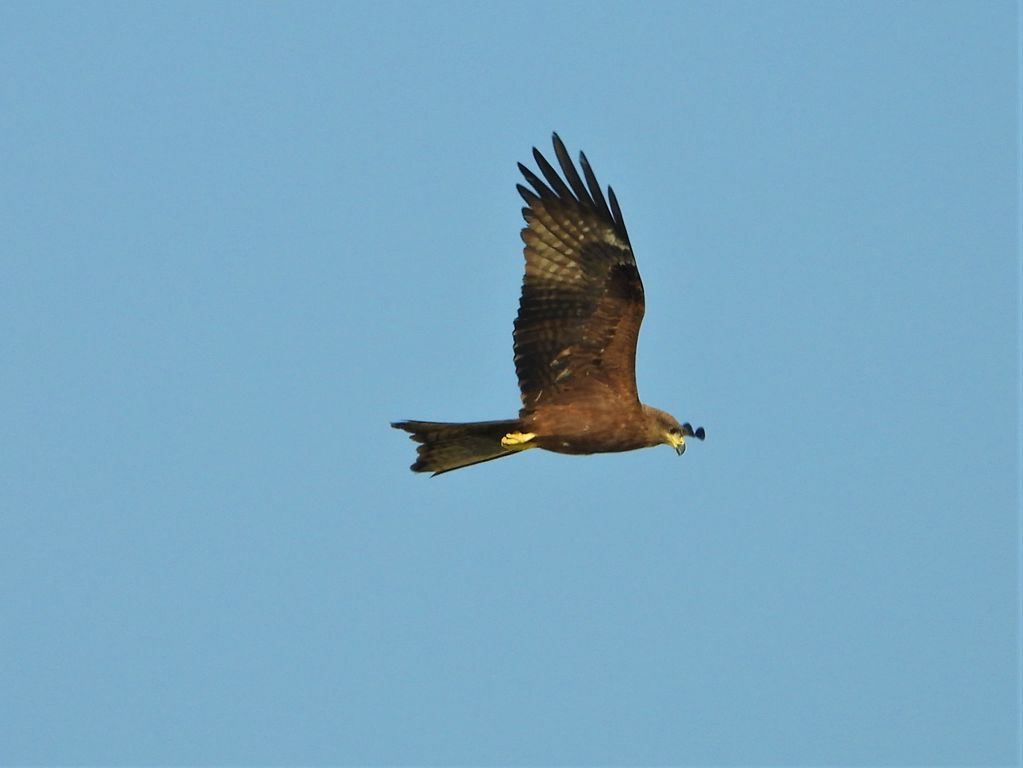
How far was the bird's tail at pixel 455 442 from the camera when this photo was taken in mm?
169625

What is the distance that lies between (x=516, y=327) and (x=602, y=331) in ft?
1.91

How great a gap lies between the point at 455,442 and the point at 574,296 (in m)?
1.27

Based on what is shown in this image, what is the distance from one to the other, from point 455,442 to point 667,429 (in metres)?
1.41

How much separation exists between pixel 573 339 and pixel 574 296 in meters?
0.28

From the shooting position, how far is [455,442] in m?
170

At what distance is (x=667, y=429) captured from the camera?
169625mm

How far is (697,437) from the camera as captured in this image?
169500 millimetres

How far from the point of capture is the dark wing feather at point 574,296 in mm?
169375

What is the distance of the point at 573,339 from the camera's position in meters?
170

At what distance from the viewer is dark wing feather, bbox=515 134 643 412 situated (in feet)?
556

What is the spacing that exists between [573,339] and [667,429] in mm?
869

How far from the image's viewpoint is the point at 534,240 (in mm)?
169500

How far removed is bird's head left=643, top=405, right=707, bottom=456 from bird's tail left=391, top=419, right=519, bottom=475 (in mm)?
901

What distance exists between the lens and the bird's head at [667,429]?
170 meters
